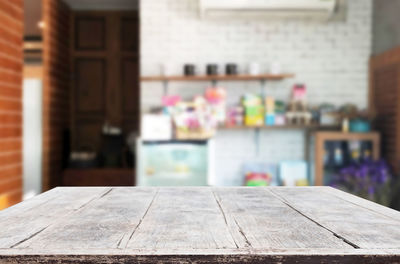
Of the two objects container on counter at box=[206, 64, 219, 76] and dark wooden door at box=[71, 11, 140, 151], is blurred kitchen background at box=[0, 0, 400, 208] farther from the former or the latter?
dark wooden door at box=[71, 11, 140, 151]

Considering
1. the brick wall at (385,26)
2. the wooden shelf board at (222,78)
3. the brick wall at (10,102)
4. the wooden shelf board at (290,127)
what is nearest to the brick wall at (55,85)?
the brick wall at (10,102)

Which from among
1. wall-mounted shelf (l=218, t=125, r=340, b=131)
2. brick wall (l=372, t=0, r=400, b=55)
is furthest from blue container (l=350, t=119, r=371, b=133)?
brick wall (l=372, t=0, r=400, b=55)

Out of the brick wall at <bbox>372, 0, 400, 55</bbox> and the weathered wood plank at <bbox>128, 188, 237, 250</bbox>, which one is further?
the brick wall at <bbox>372, 0, 400, 55</bbox>

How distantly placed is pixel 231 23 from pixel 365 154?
171 cm

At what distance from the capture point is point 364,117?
12.7 feet

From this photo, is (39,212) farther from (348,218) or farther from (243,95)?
(243,95)

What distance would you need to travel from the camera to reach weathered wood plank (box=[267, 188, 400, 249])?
722mm

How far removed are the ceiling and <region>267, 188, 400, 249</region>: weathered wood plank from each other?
15.5 ft

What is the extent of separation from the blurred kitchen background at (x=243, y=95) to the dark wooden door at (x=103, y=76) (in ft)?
2.63

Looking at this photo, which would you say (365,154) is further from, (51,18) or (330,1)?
(51,18)

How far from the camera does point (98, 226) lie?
817 mm

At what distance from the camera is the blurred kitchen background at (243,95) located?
3.37 m

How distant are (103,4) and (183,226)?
5278 mm

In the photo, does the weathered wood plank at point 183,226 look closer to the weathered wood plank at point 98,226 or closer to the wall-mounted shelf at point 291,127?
the weathered wood plank at point 98,226
